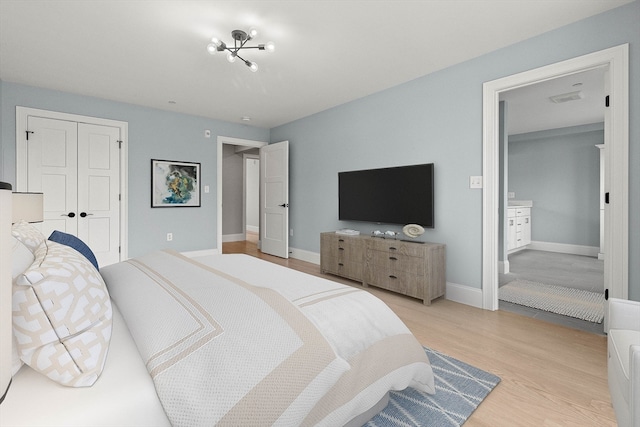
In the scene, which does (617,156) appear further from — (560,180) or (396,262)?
(560,180)

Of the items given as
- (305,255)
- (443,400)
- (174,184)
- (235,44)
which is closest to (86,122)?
(174,184)

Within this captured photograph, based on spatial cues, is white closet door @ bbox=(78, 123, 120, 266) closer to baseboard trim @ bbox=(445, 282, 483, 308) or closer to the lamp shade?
the lamp shade

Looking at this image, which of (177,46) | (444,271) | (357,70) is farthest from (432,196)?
(177,46)

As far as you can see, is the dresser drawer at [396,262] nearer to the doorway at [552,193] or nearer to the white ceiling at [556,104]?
the doorway at [552,193]

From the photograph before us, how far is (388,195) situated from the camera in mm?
3852

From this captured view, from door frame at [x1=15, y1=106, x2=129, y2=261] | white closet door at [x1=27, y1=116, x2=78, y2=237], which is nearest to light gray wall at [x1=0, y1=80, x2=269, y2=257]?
door frame at [x1=15, y1=106, x2=129, y2=261]

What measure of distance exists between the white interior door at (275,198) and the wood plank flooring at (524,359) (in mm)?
2860

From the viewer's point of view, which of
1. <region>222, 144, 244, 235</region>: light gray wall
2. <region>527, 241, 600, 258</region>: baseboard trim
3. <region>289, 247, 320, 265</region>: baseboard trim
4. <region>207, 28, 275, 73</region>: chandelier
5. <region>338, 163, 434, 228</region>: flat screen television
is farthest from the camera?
<region>222, 144, 244, 235</region>: light gray wall

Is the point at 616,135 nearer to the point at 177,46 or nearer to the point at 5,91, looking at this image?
the point at 177,46

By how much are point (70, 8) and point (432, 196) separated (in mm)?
3581

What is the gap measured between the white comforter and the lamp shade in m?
1.04

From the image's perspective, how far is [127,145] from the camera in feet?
14.7

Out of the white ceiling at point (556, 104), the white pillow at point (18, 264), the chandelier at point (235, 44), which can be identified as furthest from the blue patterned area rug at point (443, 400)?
the white ceiling at point (556, 104)

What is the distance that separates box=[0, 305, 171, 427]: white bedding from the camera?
0.70 m
